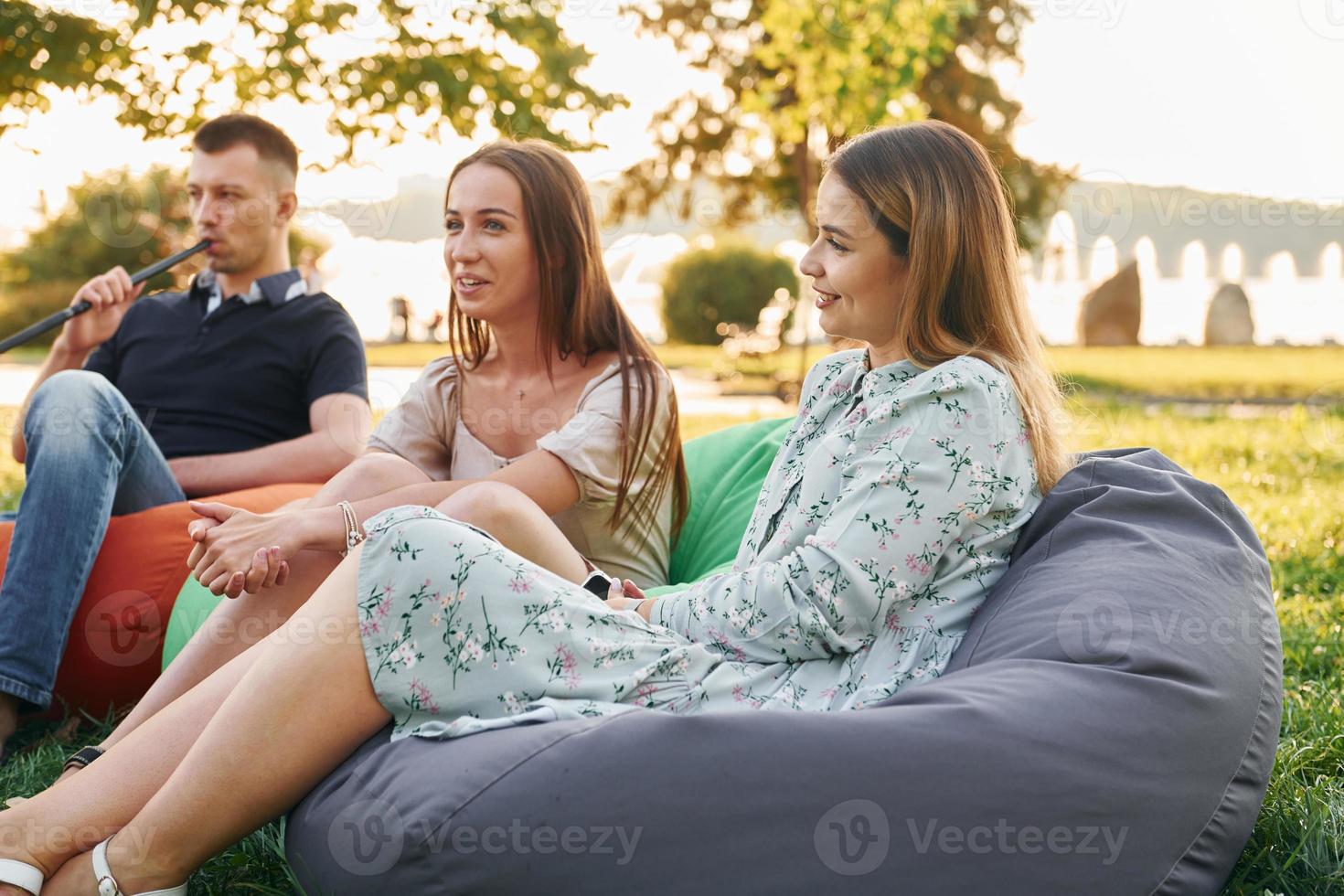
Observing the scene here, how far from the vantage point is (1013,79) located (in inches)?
580

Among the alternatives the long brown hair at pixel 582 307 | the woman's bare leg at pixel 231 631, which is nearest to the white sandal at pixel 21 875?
the woman's bare leg at pixel 231 631

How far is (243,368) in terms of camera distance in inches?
126

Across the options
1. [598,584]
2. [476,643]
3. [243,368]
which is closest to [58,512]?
[243,368]

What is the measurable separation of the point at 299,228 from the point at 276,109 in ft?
34.2

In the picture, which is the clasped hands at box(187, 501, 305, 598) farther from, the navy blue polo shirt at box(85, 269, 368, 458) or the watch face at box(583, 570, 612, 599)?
the navy blue polo shirt at box(85, 269, 368, 458)

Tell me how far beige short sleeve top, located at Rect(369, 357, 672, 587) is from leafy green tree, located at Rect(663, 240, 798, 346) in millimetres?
9833

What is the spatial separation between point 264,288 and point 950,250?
81.6 inches

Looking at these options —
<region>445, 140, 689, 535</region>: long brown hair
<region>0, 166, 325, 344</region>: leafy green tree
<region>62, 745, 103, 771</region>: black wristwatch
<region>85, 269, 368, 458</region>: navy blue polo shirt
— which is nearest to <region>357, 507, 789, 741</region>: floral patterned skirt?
<region>62, 745, 103, 771</region>: black wristwatch

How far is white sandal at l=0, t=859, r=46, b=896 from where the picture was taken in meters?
1.50

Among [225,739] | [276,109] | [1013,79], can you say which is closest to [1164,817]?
[225,739]

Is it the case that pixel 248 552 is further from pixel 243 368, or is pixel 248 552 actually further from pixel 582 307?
pixel 243 368

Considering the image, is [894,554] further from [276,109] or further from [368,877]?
[276,109]

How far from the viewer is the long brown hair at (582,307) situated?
8.10 ft

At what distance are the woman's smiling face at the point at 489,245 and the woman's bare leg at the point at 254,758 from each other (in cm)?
104
